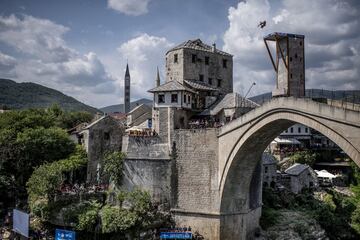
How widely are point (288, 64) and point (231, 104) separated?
844 centimetres

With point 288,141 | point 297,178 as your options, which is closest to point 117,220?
point 297,178

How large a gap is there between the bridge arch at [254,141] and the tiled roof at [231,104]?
6.09 meters

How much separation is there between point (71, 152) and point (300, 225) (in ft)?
74.0

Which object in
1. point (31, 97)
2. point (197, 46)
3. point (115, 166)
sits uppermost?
point (31, 97)

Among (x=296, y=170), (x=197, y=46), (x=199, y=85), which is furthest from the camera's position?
(x=296, y=170)

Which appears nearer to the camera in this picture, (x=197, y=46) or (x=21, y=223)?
(x=21, y=223)

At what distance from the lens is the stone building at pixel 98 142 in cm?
3269

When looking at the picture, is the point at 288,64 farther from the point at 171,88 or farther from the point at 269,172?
the point at 269,172

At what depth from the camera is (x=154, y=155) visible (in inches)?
1193

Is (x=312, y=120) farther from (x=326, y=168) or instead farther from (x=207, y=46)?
(x=326, y=168)

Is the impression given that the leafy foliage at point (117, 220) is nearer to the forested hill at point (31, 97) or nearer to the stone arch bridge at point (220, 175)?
the stone arch bridge at point (220, 175)

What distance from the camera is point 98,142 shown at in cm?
3309

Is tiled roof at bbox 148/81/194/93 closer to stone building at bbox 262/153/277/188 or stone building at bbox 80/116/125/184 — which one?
stone building at bbox 80/116/125/184

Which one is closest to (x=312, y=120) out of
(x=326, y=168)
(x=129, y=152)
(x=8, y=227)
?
(x=129, y=152)
